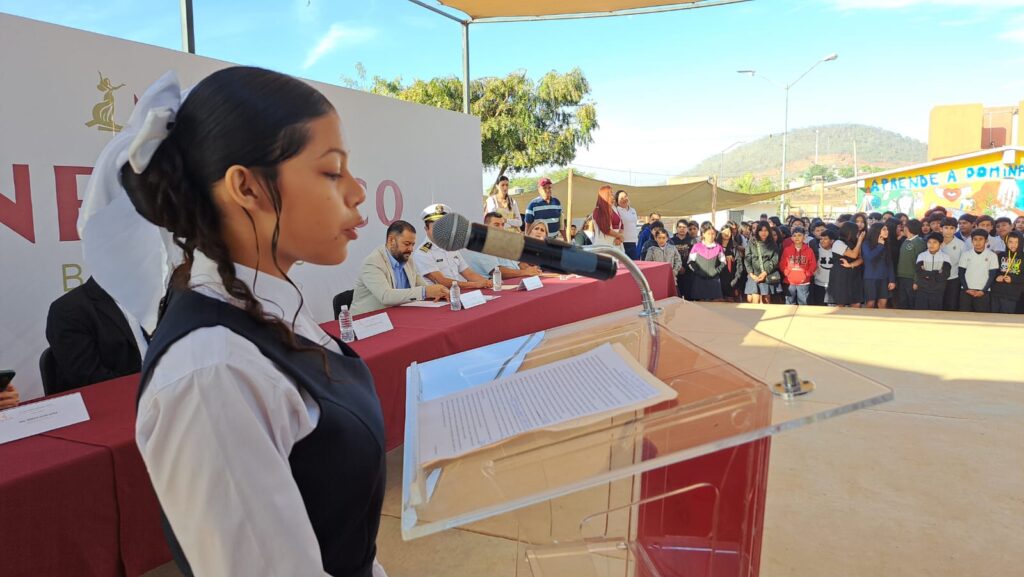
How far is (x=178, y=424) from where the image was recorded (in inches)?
19.6

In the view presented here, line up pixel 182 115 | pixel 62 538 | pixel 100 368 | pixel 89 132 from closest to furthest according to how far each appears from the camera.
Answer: pixel 182 115
pixel 62 538
pixel 100 368
pixel 89 132

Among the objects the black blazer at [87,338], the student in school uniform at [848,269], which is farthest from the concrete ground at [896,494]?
the student in school uniform at [848,269]

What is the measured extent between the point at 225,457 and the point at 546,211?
22.7ft

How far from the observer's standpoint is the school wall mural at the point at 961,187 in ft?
57.1

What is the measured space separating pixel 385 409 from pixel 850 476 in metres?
2.14

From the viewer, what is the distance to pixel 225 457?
1.63 feet

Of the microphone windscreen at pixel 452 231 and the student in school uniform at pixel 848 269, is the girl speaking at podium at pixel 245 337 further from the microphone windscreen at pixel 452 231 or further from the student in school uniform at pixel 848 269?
the student in school uniform at pixel 848 269

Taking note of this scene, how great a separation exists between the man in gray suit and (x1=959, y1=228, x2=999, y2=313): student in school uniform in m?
5.58

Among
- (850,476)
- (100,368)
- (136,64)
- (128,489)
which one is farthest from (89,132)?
(850,476)

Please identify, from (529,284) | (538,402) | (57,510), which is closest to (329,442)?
(538,402)

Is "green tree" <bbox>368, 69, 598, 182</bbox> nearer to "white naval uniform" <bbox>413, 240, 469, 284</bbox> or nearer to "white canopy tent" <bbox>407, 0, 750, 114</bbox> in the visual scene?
"white canopy tent" <bbox>407, 0, 750, 114</bbox>

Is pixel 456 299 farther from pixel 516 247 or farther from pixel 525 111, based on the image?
pixel 525 111

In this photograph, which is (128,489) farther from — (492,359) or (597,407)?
(597,407)

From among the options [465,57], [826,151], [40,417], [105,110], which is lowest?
[40,417]
